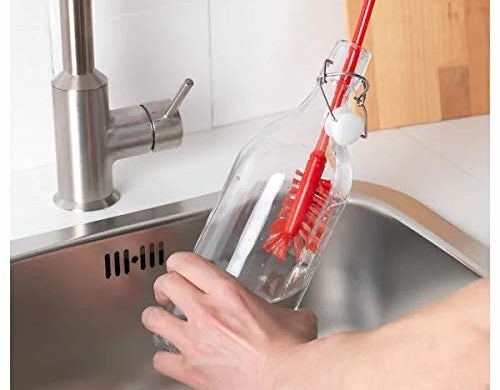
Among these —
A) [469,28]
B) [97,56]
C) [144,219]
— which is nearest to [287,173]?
[144,219]

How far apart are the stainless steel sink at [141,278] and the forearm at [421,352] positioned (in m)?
0.33

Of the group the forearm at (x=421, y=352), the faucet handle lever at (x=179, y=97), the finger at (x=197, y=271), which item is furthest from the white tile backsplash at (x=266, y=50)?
the forearm at (x=421, y=352)

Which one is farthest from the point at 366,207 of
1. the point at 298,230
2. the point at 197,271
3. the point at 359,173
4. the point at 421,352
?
the point at 421,352

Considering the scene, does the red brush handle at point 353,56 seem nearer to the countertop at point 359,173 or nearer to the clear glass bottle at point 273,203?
the clear glass bottle at point 273,203

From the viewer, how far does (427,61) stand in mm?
1244

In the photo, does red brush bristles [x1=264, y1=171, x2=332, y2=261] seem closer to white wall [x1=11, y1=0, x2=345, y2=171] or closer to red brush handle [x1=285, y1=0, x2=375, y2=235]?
red brush handle [x1=285, y1=0, x2=375, y2=235]

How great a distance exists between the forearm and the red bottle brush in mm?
202

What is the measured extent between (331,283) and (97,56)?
326mm

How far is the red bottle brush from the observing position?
2.91ft

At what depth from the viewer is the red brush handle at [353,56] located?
0.88 metres

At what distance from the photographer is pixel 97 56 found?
3.61 feet

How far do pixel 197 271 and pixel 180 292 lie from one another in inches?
0.8

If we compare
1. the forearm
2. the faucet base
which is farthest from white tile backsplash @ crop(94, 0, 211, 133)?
the forearm

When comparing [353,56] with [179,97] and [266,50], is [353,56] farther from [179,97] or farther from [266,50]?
[266,50]
